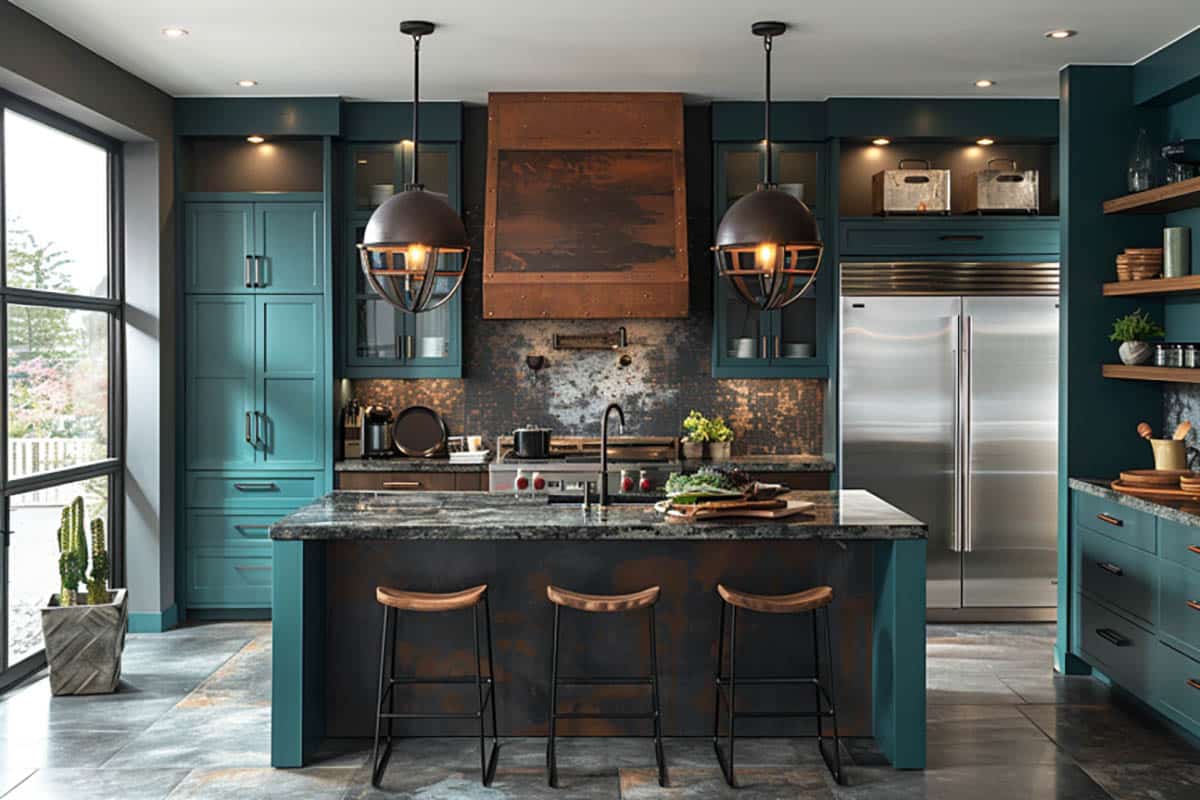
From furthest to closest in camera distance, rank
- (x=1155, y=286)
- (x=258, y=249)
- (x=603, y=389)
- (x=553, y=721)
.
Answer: (x=603, y=389) → (x=258, y=249) → (x=1155, y=286) → (x=553, y=721)

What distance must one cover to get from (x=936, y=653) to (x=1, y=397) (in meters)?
4.49

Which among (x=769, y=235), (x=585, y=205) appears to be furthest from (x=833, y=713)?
(x=585, y=205)

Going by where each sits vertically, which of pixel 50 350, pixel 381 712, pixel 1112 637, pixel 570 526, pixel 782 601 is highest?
pixel 50 350

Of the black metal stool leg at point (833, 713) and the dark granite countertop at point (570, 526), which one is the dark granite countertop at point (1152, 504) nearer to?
the dark granite countertop at point (570, 526)

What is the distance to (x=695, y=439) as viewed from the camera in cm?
643

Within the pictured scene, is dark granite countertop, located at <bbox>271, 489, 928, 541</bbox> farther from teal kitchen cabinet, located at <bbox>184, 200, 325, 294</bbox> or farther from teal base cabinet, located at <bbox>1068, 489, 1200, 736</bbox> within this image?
teal kitchen cabinet, located at <bbox>184, 200, 325, 294</bbox>

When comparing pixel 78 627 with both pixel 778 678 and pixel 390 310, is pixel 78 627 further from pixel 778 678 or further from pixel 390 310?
pixel 778 678

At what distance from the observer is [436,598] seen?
3.94m

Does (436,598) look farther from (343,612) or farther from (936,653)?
(936,653)

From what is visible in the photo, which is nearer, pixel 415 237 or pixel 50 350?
pixel 415 237

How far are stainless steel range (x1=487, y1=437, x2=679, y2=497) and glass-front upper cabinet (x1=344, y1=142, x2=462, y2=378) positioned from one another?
2.16 feet

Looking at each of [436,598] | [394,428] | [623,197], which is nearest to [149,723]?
[436,598]

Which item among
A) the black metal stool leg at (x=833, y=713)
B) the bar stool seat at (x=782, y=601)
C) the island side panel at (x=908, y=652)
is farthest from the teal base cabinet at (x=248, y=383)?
the island side panel at (x=908, y=652)

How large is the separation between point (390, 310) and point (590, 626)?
287cm
